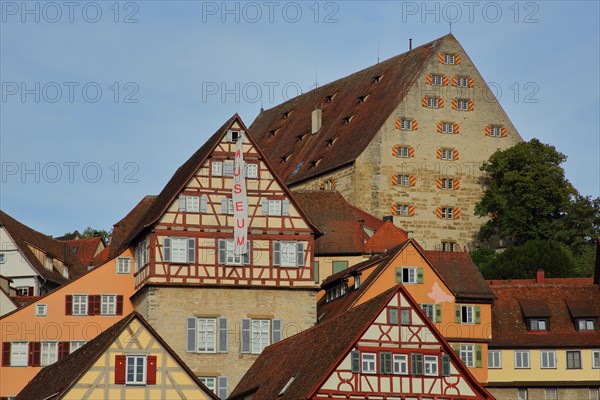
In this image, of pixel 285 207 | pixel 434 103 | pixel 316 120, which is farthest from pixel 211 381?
pixel 316 120

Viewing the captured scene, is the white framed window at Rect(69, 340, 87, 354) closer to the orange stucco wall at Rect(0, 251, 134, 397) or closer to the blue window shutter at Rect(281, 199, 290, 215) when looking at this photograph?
the orange stucco wall at Rect(0, 251, 134, 397)

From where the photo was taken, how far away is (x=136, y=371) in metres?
61.4

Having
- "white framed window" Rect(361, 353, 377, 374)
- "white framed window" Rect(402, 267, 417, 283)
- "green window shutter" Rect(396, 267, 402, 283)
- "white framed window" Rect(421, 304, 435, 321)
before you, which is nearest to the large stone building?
"white framed window" Rect(421, 304, 435, 321)

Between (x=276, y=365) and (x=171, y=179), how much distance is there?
21072 millimetres

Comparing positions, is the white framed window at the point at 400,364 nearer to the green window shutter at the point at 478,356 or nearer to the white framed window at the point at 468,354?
the white framed window at the point at 468,354

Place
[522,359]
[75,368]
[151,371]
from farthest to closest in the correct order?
[522,359] < [75,368] < [151,371]

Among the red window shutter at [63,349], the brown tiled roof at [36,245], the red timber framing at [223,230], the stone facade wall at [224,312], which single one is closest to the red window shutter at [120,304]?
the red timber framing at [223,230]

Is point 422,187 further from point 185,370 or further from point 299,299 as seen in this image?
point 185,370

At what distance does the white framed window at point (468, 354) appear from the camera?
81.9m

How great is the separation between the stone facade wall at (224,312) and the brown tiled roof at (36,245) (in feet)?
72.5

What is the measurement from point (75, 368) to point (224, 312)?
16.4m

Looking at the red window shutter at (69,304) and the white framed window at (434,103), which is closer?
the red window shutter at (69,304)

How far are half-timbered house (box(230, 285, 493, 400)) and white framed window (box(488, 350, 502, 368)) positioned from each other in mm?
19606

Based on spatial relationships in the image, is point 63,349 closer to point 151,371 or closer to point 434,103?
point 151,371
